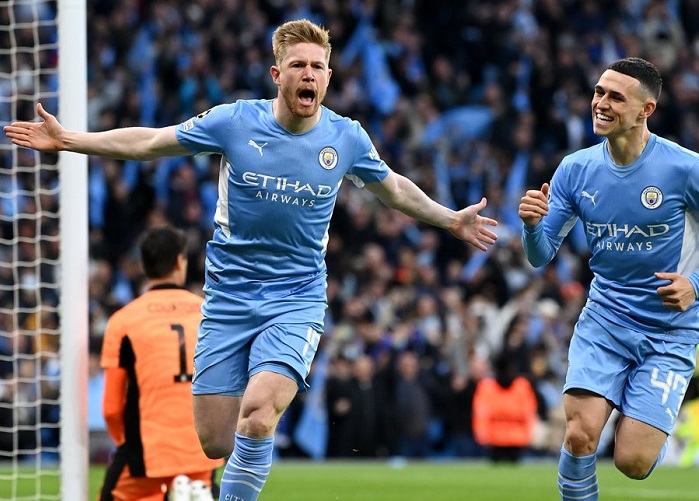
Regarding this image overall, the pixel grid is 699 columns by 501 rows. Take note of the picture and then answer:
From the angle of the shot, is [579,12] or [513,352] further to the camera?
[579,12]

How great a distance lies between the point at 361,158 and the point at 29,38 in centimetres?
1580

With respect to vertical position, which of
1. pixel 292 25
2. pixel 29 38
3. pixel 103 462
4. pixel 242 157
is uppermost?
pixel 29 38

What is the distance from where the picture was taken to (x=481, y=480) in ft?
49.7

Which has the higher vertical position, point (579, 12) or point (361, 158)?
point (579, 12)

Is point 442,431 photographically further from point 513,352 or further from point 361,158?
point 361,158

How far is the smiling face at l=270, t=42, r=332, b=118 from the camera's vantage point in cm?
748

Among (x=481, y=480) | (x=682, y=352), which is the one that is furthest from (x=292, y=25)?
(x=481, y=480)

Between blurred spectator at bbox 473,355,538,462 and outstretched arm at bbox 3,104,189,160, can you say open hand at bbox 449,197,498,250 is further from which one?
blurred spectator at bbox 473,355,538,462

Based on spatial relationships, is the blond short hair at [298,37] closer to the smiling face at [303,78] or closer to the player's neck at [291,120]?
the smiling face at [303,78]

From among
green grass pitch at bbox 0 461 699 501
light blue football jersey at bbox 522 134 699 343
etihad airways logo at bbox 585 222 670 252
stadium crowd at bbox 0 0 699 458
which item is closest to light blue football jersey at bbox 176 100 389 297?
light blue football jersey at bbox 522 134 699 343

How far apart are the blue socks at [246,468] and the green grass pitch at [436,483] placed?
488cm

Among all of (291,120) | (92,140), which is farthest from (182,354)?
(291,120)

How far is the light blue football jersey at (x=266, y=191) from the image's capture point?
297 inches

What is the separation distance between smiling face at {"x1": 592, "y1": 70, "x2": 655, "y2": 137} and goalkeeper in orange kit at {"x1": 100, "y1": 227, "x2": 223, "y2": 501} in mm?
2744
